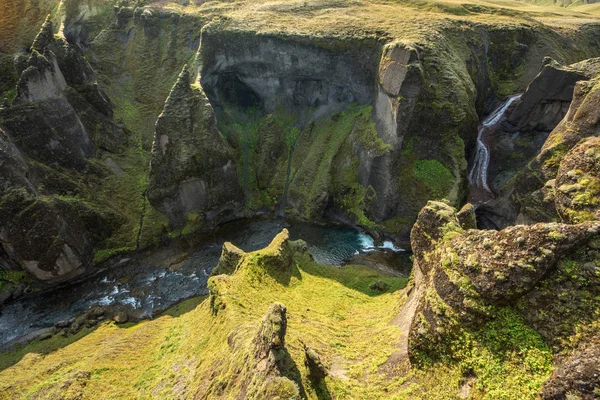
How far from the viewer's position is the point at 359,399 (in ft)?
45.0

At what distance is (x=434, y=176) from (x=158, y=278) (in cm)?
3582

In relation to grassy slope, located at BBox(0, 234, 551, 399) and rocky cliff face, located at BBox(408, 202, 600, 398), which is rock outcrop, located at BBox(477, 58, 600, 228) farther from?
rocky cliff face, located at BBox(408, 202, 600, 398)

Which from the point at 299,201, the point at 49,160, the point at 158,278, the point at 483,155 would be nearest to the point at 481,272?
the point at 158,278

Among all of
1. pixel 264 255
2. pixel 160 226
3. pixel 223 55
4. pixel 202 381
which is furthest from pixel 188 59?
pixel 202 381

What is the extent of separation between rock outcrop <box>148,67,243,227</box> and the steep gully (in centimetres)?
3382

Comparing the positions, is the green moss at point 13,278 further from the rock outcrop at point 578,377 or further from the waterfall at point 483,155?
the waterfall at point 483,155

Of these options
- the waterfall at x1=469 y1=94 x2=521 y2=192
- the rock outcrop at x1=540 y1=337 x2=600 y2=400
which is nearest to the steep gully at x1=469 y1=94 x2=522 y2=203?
the waterfall at x1=469 y1=94 x2=521 y2=192

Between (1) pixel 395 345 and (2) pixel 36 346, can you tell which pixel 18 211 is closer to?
(2) pixel 36 346

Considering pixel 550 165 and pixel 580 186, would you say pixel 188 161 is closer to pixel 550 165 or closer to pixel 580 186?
pixel 580 186

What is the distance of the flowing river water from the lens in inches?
1289

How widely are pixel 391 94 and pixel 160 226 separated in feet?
113

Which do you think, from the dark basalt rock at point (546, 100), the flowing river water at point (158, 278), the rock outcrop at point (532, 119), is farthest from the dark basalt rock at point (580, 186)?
the dark basalt rock at point (546, 100)

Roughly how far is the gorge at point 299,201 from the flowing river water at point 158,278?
0.26 m

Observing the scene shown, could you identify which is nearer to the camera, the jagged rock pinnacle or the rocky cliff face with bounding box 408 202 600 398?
the rocky cliff face with bounding box 408 202 600 398
